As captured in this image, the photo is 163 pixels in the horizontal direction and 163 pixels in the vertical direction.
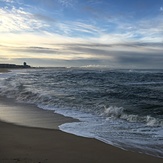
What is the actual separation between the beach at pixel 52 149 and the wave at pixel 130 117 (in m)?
2.95

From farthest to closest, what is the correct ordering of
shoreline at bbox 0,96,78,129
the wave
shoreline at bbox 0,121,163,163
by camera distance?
the wave < shoreline at bbox 0,96,78,129 < shoreline at bbox 0,121,163,163

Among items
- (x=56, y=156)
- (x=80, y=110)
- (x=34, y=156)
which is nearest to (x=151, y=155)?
(x=56, y=156)

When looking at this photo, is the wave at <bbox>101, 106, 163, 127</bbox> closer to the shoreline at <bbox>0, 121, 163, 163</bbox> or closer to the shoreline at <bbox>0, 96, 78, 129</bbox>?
the shoreline at <bbox>0, 96, 78, 129</bbox>

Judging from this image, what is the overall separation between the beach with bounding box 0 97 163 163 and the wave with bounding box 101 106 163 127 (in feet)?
9.67

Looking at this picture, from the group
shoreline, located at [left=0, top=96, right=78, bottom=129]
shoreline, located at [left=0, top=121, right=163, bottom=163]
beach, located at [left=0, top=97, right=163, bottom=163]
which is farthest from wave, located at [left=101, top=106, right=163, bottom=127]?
shoreline, located at [left=0, top=121, right=163, bottom=163]

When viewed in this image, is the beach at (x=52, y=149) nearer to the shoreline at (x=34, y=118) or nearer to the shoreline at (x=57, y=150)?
the shoreline at (x=57, y=150)

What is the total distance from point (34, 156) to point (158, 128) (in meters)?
4.53

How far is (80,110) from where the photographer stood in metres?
11.3

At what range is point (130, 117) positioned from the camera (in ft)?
31.4

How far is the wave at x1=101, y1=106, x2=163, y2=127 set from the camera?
884 centimetres

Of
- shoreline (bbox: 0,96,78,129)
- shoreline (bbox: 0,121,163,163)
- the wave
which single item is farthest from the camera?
the wave

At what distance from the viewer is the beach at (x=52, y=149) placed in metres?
5.05

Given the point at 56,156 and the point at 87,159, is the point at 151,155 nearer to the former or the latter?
the point at 87,159

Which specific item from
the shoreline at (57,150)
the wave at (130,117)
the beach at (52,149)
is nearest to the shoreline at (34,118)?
the beach at (52,149)
